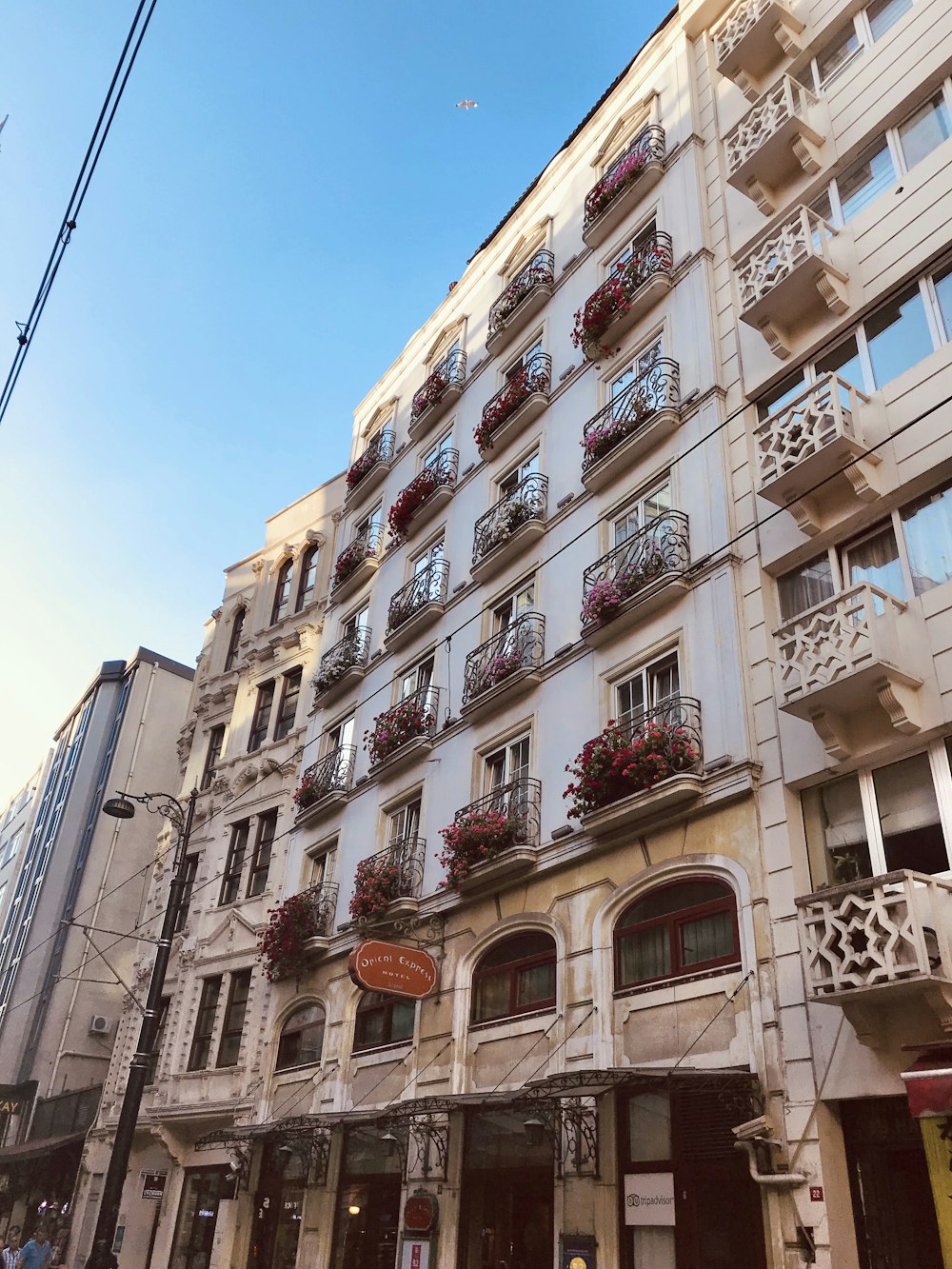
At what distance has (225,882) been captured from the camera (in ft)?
85.4

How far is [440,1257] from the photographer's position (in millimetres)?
14727

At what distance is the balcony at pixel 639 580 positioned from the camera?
50.0 feet

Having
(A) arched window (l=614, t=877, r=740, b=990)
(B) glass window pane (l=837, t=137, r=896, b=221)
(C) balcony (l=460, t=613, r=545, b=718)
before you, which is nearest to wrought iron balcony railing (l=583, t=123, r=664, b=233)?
(B) glass window pane (l=837, t=137, r=896, b=221)

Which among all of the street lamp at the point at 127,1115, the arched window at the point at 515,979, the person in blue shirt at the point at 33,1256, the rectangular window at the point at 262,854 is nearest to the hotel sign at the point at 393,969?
the arched window at the point at 515,979

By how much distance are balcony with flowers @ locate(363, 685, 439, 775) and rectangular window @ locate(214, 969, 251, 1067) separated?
6458mm

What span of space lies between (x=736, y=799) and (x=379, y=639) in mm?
13535

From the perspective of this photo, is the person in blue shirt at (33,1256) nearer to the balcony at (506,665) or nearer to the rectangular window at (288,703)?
the rectangular window at (288,703)

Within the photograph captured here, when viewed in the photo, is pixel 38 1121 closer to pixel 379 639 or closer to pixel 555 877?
pixel 379 639

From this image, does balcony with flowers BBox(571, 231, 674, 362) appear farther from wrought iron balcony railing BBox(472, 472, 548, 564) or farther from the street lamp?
the street lamp

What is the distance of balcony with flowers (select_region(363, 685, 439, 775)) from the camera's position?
20.4 m

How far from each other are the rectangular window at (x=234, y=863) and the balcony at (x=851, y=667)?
58.3 feet

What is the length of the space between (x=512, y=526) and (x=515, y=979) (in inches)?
344

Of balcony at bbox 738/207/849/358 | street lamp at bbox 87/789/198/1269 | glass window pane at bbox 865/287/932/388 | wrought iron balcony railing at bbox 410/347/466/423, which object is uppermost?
wrought iron balcony railing at bbox 410/347/466/423

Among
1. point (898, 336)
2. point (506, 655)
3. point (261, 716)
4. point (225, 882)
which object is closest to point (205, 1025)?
point (225, 882)
